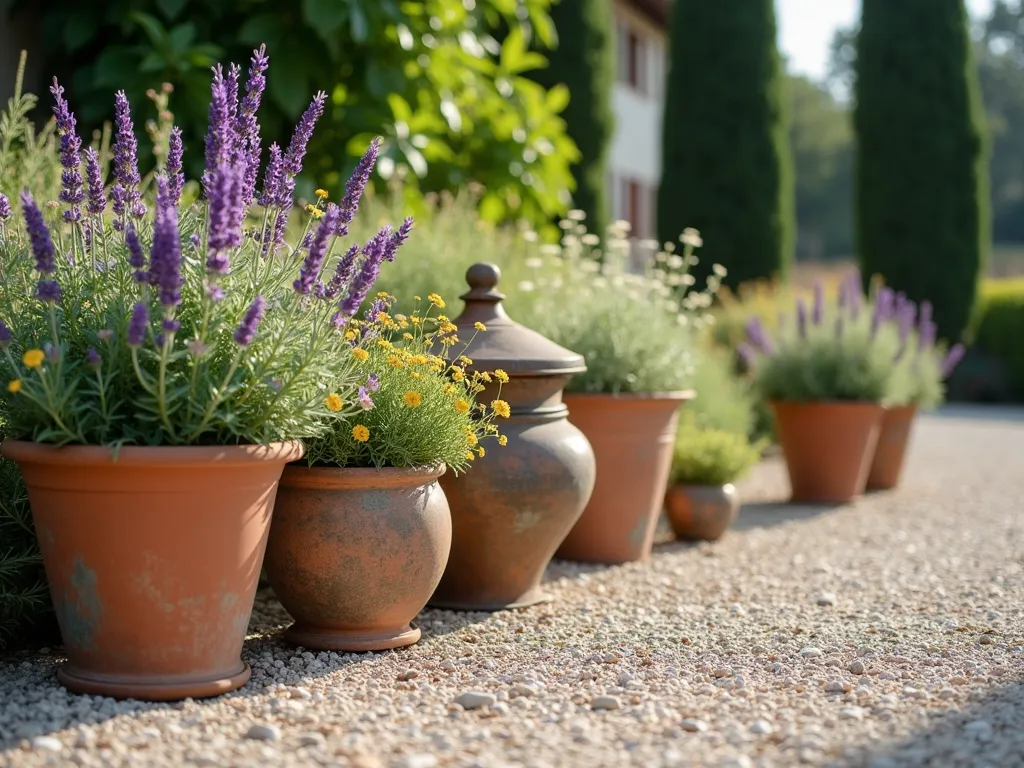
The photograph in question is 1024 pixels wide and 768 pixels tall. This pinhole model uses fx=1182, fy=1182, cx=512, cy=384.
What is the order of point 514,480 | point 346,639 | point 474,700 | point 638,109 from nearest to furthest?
1. point 474,700
2. point 346,639
3. point 514,480
4. point 638,109

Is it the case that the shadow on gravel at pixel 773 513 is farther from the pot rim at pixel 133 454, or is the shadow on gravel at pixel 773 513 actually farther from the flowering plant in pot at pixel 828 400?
the pot rim at pixel 133 454

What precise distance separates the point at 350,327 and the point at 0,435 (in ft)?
3.18

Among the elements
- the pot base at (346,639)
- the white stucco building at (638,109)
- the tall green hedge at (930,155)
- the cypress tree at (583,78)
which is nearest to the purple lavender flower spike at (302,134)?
the pot base at (346,639)

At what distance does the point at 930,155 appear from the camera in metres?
15.2

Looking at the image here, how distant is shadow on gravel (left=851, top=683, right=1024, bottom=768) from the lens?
2.33 metres

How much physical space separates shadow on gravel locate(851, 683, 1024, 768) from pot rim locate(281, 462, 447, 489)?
1336 millimetres

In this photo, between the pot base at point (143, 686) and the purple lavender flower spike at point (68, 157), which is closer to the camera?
the pot base at point (143, 686)

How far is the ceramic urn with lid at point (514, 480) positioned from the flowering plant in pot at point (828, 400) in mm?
2985

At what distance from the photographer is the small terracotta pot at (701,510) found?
5.16 m

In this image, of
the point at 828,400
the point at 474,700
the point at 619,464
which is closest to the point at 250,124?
the point at 474,700

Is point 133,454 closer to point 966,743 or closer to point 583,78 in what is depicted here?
point 966,743

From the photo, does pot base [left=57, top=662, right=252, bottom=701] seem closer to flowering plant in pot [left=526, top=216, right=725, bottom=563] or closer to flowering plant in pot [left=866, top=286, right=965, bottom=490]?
flowering plant in pot [left=526, top=216, right=725, bottom=563]

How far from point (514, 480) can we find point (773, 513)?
9.67 ft

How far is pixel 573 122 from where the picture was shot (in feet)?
39.5
